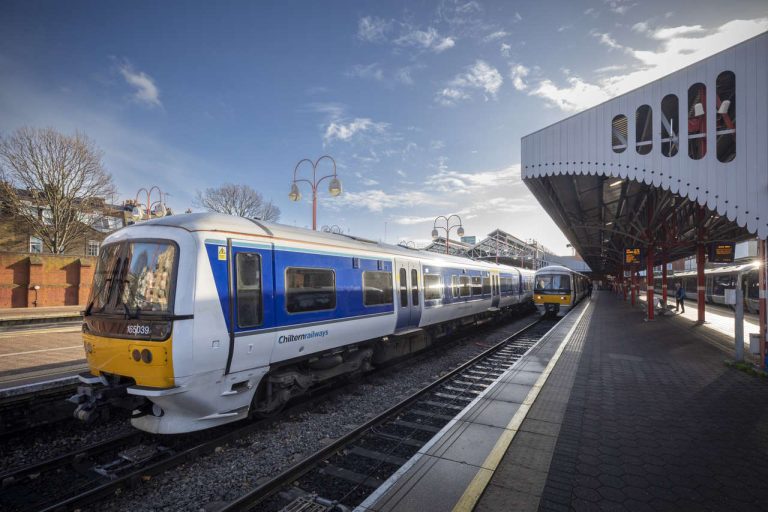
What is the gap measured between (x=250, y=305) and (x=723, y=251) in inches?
706

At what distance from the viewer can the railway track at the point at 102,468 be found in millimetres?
4148

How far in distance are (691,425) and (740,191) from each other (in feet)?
20.4

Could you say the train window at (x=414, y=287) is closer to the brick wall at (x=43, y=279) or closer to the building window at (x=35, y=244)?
the brick wall at (x=43, y=279)

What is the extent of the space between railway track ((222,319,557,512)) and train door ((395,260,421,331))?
1953 millimetres

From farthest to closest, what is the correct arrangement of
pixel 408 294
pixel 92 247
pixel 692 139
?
pixel 92 247 < pixel 692 139 < pixel 408 294

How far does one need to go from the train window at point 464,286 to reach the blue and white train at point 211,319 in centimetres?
682

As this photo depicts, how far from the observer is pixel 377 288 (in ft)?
28.2

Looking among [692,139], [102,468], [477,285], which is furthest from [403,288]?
[692,139]

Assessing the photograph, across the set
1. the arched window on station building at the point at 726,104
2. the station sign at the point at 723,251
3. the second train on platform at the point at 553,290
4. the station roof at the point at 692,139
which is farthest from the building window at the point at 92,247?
the station sign at the point at 723,251

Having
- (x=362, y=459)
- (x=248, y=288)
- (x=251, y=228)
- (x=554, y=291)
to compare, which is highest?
(x=251, y=228)

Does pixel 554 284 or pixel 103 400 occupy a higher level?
pixel 554 284

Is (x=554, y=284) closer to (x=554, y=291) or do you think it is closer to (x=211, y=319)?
(x=554, y=291)

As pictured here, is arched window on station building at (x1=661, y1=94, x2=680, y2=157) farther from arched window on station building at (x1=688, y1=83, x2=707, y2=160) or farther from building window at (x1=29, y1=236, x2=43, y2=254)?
building window at (x1=29, y1=236, x2=43, y2=254)

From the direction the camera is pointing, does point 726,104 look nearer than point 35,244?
Yes
